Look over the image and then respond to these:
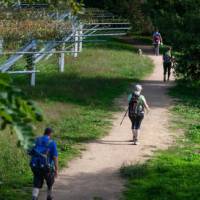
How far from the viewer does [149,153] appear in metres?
13.0

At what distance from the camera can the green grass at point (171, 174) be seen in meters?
10.0

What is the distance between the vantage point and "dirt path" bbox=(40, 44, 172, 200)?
33.3 ft

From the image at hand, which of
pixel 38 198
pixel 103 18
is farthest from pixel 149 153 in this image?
pixel 103 18

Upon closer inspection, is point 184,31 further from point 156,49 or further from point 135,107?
point 156,49

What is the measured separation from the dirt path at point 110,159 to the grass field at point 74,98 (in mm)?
329

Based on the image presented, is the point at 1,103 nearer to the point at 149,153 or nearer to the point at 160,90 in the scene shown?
the point at 149,153

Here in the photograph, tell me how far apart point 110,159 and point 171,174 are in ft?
5.19

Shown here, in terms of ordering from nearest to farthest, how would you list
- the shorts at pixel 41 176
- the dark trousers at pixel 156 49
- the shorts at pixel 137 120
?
the shorts at pixel 41 176, the shorts at pixel 137 120, the dark trousers at pixel 156 49

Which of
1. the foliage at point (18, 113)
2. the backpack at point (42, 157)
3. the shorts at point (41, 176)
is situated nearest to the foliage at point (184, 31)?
the shorts at point (41, 176)

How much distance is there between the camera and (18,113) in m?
1.56

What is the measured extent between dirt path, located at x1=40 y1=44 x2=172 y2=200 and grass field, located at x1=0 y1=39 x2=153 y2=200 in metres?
0.33

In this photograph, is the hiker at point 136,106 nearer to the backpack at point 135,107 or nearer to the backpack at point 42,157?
the backpack at point 135,107

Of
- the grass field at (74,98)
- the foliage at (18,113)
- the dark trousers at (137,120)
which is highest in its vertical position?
the foliage at (18,113)

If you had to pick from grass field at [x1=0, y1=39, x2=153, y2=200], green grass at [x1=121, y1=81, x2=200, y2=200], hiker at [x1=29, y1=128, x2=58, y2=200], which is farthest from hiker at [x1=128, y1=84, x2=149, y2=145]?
hiker at [x1=29, y1=128, x2=58, y2=200]
